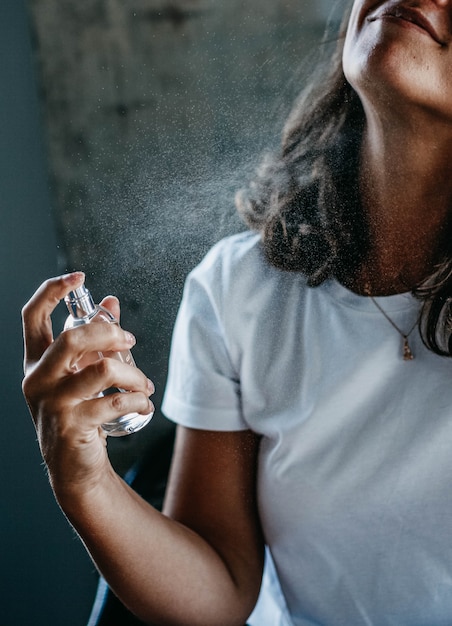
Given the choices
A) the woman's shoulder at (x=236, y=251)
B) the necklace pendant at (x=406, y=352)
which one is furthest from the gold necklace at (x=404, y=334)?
the woman's shoulder at (x=236, y=251)

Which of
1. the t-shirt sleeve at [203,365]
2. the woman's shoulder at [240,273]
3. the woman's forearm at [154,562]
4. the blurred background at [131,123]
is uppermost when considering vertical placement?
the blurred background at [131,123]

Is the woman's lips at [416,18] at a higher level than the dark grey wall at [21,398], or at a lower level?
higher

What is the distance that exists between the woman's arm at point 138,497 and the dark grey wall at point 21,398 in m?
0.09

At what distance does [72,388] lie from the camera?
542 mm

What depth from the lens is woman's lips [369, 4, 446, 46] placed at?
612 millimetres

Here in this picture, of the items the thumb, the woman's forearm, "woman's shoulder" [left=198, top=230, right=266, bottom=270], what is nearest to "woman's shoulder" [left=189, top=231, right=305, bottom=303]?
"woman's shoulder" [left=198, top=230, right=266, bottom=270]

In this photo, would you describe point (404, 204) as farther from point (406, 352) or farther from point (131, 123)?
point (131, 123)

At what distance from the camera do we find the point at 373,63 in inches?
24.5

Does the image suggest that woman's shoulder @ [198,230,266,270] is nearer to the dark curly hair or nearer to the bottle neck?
the dark curly hair

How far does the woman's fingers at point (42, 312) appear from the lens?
0.58 metres

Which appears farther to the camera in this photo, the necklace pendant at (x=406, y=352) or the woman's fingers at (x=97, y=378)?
the necklace pendant at (x=406, y=352)

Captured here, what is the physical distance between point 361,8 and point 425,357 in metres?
0.32

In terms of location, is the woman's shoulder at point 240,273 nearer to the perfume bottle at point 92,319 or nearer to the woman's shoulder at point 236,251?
the woman's shoulder at point 236,251

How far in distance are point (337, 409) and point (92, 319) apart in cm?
27
